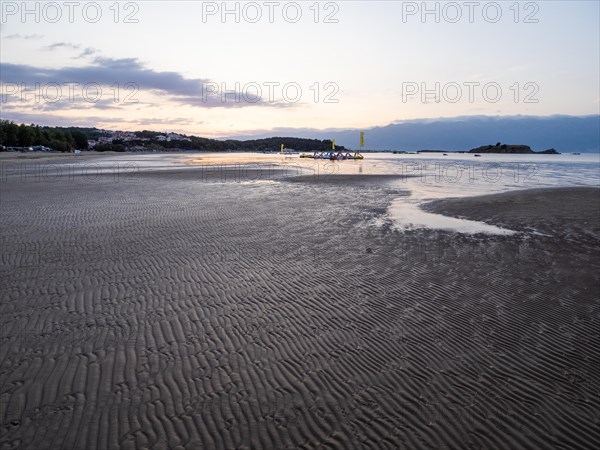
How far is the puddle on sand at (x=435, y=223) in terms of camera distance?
15.6 meters

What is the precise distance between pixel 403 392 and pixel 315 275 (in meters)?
4.87

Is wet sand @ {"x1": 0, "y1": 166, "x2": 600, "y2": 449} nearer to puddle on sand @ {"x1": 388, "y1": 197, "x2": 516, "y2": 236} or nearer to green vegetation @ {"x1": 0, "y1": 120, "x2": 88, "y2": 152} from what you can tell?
puddle on sand @ {"x1": 388, "y1": 197, "x2": 516, "y2": 236}

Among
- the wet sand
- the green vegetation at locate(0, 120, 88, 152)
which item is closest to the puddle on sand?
the wet sand

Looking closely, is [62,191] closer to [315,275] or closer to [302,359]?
[315,275]

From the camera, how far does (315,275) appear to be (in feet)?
31.9

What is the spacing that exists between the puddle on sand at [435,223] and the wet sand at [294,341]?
6.07 feet

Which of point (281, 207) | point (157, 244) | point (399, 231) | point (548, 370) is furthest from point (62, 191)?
point (548, 370)

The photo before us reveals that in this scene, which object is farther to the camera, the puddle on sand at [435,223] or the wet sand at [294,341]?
the puddle on sand at [435,223]

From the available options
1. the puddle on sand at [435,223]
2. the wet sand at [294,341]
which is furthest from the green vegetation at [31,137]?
the wet sand at [294,341]

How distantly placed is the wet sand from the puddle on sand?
72.8 inches

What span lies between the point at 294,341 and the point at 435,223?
39.3 ft

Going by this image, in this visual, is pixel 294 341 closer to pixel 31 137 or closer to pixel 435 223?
pixel 435 223

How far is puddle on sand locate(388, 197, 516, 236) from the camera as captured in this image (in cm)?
1557

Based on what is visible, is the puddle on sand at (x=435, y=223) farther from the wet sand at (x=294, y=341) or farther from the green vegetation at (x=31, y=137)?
the green vegetation at (x=31, y=137)
